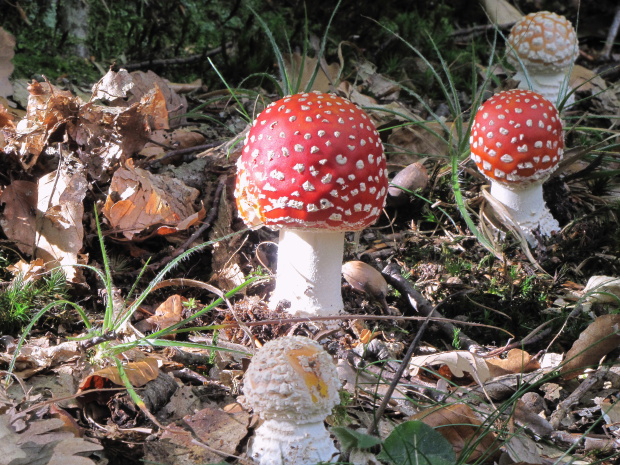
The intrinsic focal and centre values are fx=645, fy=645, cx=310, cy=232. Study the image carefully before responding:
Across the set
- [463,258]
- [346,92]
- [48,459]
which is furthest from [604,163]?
[48,459]

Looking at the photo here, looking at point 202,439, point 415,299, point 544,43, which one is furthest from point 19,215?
point 544,43

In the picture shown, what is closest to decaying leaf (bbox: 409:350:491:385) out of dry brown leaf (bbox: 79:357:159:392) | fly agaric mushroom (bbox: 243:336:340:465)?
fly agaric mushroom (bbox: 243:336:340:465)

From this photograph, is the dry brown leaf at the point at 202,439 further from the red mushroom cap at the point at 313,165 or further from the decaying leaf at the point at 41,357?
the red mushroom cap at the point at 313,165

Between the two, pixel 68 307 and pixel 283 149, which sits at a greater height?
pixel 283 149

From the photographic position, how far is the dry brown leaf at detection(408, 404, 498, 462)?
238cm

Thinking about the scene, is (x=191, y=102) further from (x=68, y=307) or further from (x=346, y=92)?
(x=68, y=307)

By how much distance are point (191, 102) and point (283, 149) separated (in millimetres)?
2187

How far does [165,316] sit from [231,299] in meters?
0.52

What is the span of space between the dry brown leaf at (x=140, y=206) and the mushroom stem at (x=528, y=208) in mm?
2107

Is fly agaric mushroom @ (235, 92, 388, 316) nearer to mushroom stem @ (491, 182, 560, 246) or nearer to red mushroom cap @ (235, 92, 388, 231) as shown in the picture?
red mushroom cap @ (235, 92, 388, 231)

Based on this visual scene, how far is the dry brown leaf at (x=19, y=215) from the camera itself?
3.35 meters

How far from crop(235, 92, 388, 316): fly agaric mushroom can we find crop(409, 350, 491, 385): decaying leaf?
0.75 m

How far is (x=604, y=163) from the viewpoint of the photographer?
4.80 metres

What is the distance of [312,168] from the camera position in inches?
119
